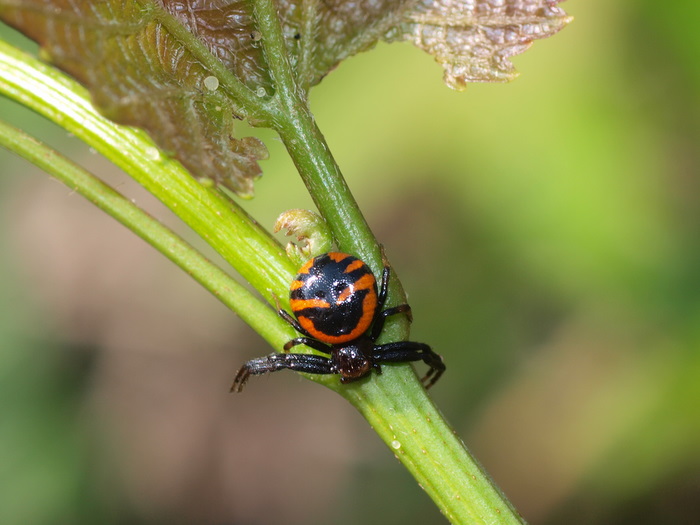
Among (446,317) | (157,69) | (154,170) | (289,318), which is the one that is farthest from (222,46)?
(446,317)

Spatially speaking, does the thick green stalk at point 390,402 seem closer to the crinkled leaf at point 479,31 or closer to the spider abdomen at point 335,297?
the spider abdomen at point 335,297

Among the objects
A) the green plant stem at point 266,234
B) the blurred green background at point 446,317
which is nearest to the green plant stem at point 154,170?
the green plant stem at point 266,234

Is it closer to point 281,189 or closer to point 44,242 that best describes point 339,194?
point 281,189

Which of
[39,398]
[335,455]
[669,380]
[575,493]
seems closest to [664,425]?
[669,380]

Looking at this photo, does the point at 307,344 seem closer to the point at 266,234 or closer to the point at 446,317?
the point at 266,234

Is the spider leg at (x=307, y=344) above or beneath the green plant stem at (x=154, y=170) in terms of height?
beneath

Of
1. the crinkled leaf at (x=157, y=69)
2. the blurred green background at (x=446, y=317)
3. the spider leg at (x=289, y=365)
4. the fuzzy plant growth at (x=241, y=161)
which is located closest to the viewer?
the crinkled leaf at (x=157, y=69)

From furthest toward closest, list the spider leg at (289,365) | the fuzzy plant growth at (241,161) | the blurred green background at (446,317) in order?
the blurred green background at (446,317) < the spider leg at (289,365) < the fuzzy plant growth at (241,161)
